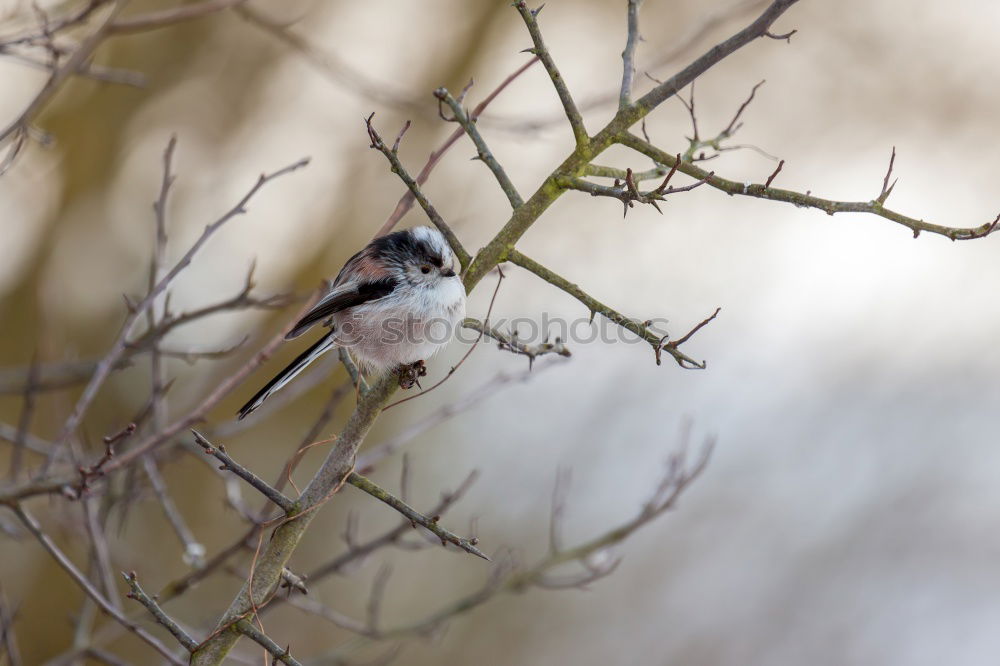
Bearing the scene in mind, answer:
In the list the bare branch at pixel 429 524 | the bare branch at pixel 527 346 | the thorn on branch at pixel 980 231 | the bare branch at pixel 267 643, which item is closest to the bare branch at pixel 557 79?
the bare branch at pixel 527 346

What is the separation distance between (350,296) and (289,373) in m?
0.52

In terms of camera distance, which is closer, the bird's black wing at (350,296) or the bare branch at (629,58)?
the bare branch at (629,58)

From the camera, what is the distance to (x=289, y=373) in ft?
9.75

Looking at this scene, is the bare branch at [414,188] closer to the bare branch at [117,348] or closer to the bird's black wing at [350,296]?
the bare branch at [117,348]

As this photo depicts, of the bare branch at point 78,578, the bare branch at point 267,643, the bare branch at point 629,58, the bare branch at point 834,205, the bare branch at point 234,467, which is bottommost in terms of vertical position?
the bare branch at point 267,643

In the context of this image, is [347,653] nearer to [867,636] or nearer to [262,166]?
[262,166]

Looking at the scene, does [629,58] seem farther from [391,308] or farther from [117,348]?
[117,348]

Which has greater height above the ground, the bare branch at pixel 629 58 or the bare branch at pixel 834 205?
the bare branch at pixel 629 58

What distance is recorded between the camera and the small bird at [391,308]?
3105mm

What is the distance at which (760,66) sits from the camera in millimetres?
7828

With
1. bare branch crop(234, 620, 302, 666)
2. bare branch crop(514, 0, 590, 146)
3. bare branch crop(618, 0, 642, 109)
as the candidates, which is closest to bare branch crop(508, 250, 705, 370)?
bare branch crop(514, 0, 590, 146)

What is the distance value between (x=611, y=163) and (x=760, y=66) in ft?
5.24

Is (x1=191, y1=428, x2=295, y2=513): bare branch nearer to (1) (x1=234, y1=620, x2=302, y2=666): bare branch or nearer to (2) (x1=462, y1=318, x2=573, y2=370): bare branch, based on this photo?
(1) (x1=234, y1=620, x2=302, y2=666): bare branch

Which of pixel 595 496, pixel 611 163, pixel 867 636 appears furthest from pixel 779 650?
pixel 611 163
